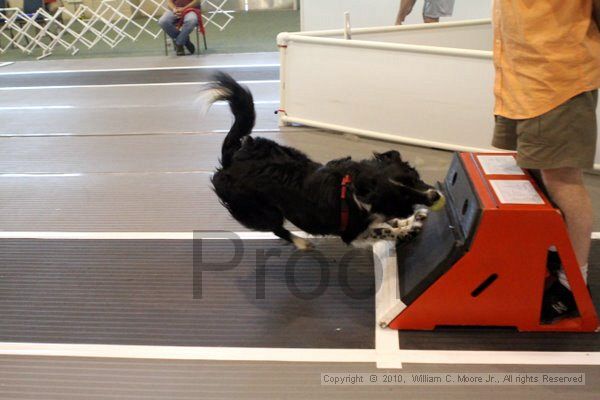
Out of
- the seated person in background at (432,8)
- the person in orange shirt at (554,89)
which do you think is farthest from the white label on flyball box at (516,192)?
the seated person in background at (432,8)

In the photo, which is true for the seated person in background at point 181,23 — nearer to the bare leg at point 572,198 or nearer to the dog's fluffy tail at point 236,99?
the dog's fluffy tail at point 236,99

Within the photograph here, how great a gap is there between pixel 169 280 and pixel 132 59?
5.39 m

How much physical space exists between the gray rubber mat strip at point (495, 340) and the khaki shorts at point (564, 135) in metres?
0.59

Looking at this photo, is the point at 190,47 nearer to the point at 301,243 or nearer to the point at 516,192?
the point at 301,243

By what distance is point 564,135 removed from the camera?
1.46 metres

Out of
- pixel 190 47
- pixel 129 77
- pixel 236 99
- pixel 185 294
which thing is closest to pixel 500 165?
pixel 236 99

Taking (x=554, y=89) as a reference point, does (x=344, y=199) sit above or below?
below

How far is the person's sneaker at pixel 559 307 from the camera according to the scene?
170 centimetres

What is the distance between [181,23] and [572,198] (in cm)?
620

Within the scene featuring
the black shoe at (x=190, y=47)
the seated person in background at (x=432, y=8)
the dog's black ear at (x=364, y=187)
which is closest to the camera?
the dog's black ear at (x=364, y=187)

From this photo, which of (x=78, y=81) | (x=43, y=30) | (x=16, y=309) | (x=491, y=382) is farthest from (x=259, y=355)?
(x=43, y=30)

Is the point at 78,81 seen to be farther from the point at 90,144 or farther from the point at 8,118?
the point at 90,144

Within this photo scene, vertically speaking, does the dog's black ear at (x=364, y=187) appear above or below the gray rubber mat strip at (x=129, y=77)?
below

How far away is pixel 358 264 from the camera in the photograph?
84.4 inches
